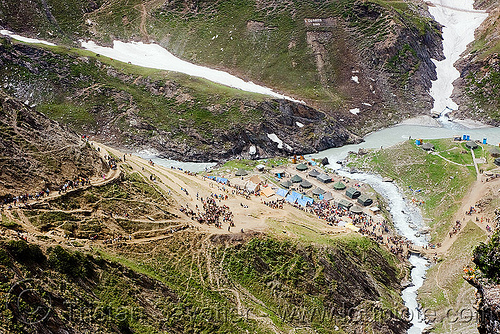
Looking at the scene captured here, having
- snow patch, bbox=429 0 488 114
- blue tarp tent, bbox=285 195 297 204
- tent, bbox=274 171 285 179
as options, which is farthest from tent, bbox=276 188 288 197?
snow patch, bbox=429 0 488 114

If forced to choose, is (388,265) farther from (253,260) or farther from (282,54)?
(282,54)

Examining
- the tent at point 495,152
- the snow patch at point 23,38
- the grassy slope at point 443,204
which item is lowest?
the grassy slope at point 443,204

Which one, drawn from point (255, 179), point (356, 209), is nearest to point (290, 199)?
point (255, 179)

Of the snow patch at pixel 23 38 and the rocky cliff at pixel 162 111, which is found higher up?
the snow patch at pixel 23 38

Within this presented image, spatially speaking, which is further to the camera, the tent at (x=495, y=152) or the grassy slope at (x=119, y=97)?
the grassy slope at (x=119, y=97)

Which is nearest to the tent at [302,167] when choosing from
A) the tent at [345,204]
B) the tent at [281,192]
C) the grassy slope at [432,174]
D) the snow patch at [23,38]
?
the tent at [281,192]

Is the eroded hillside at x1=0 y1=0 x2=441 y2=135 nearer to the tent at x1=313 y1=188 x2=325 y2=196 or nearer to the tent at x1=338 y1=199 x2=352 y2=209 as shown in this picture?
the tent at x1=313 y1=188 x2=325 y2=196

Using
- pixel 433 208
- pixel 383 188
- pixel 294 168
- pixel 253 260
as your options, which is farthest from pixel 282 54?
pixel 253 260

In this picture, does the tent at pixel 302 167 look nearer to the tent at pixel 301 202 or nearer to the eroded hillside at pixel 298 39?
the tent at pixel 301 202

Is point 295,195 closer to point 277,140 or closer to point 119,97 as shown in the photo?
point 277,140
